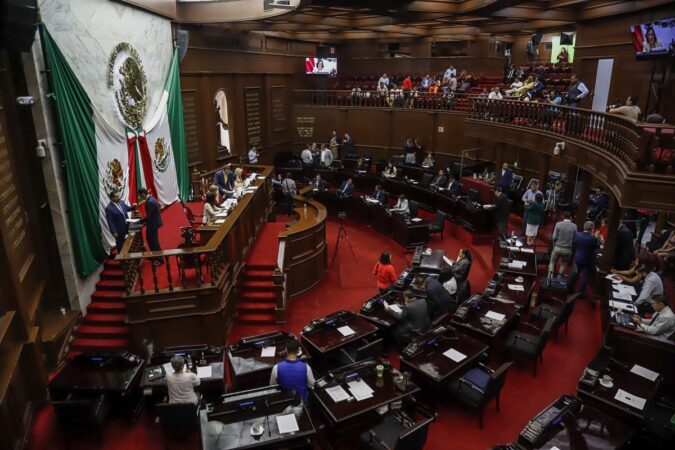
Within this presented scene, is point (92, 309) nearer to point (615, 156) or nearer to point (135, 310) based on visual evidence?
point (135, 310)

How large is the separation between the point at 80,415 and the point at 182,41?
11.1 metres

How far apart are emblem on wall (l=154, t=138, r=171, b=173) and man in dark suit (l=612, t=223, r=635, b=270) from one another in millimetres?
10612

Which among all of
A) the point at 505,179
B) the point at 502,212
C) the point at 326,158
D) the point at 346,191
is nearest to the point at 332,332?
the point at 502,212

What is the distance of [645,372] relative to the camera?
239 inches

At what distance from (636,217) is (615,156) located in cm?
510

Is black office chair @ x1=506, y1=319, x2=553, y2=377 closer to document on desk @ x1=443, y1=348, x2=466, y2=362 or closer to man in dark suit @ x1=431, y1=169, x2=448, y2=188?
document on desk @ x1=443, y1=348, x2=466, y2=362

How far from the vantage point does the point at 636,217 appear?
1237 centimetres

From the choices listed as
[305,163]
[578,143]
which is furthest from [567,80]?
[305,163]

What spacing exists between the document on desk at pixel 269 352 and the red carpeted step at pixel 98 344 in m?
2.74

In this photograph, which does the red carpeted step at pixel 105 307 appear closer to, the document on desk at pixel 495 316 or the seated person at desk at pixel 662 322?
the document on desk at pixel 495 316

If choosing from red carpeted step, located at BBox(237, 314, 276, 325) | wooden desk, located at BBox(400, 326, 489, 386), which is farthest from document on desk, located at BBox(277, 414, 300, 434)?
red carpeted step, located at BBox(237, 314, 276, 325)

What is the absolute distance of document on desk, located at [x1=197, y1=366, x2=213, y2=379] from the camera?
6.31 metres

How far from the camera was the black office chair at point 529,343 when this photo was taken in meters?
7.11

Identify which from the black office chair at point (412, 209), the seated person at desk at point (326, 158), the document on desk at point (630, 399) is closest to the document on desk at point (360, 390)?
the document on desk at point (630, 399)
